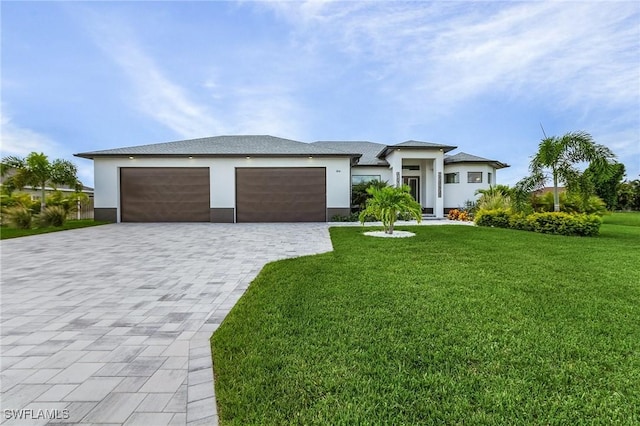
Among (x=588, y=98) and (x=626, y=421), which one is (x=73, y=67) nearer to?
(x=626, y=421)

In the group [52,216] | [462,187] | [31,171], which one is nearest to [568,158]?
[462,187]

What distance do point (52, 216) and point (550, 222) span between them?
19.8 meters

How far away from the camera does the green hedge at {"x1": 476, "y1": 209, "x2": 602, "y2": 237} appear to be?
9742 millimetres

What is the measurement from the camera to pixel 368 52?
16.3 meters

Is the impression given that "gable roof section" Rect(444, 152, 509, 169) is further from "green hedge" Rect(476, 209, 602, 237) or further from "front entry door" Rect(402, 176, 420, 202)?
"green hedge" Rect(476, 209, 602, 237)

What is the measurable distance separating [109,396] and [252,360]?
0.96 meters

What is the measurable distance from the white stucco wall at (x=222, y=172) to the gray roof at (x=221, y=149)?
14.4 inches

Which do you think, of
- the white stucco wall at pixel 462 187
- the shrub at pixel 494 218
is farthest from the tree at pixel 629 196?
the shrub at pixel 494 218

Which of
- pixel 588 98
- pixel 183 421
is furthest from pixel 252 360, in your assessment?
pixel 588 98

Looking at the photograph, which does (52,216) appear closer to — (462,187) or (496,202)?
(496,202)

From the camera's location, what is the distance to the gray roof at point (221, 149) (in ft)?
50.4

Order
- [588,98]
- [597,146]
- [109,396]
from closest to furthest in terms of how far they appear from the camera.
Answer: [109,396]
[597,146]
[588,98]

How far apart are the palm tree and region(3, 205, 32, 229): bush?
2017 centimetres

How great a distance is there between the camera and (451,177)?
64.3 feet
